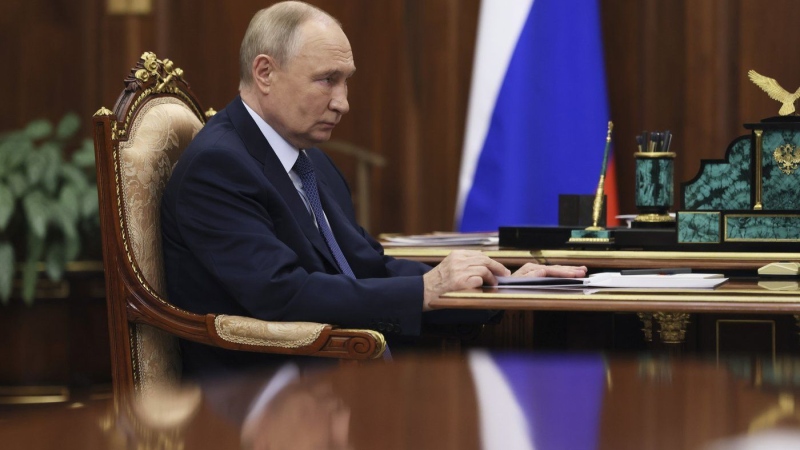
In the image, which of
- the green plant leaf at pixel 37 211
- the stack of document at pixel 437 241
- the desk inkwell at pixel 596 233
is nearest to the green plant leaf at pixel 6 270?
the green plant leaf at pixel 37 211

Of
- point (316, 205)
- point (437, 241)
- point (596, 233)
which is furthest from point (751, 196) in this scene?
point (316, 205)

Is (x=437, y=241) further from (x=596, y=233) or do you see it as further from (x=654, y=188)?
(x=654, y=188)

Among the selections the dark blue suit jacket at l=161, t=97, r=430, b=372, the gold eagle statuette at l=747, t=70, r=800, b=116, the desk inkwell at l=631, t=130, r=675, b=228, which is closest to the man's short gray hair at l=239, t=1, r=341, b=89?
the dark blue suit jacket at l=161, t=97, r=430, b=372

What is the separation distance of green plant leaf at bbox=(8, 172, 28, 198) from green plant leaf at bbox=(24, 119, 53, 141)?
0.33 meters

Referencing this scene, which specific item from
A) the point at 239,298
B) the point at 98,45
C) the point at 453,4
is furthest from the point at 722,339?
the point at 98,45

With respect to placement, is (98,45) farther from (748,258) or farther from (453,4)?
(748,258)

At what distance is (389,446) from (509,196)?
A: 3743 millimetres

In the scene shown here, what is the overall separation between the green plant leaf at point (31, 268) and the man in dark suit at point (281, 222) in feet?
6.55

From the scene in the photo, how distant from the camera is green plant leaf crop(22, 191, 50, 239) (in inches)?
162

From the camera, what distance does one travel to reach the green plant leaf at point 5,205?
4090 millimetres

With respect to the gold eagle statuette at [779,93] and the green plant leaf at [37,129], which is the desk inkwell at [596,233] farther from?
the green plant leaf at [37,129]

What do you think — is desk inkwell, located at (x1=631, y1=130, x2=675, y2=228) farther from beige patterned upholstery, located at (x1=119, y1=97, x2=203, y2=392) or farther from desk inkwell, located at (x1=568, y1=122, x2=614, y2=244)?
beige patterned upholstery, located at (x1=119, y1=97, x2=203, y2=392)

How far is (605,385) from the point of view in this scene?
2.54ft

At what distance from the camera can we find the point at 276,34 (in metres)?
2.43
